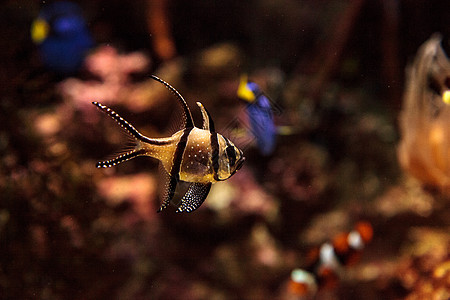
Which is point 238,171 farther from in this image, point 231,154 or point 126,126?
point 126,126

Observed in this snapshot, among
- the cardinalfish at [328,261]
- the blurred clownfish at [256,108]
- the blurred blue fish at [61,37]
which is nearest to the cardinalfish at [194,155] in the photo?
the blurred clownfish at [256,108]

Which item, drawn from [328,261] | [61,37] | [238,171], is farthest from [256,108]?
[61,37]

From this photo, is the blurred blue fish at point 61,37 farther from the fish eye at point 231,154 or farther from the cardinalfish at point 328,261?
the fish eye at point 231,154

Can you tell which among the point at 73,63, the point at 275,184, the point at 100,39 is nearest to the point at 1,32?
the point at 73,63

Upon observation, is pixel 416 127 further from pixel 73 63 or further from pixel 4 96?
pixel 73 63

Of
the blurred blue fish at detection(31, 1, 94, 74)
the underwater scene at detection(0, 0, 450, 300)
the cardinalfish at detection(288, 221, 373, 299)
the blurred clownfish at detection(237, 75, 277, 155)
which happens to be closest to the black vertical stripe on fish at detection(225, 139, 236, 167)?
the underwater scene at detection(0, 0, 450, 300)

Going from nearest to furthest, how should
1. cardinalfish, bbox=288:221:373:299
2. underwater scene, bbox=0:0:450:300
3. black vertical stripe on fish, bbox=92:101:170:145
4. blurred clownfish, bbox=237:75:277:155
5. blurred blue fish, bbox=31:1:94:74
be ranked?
black vertical stripe on fish, bbox=92:101:170:145 < blurred clownfish, bbox=237:75:277:155 < underwater scene, bbox=0:0:450:300 < cardinalfish, bbox=288:221:373:299 < blurred blue fish, bbox=31:1:94:74

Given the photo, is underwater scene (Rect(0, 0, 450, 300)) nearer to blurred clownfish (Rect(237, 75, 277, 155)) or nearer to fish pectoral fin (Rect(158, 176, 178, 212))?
blurred clownfish (Rect(237, 75, 277, 155))
